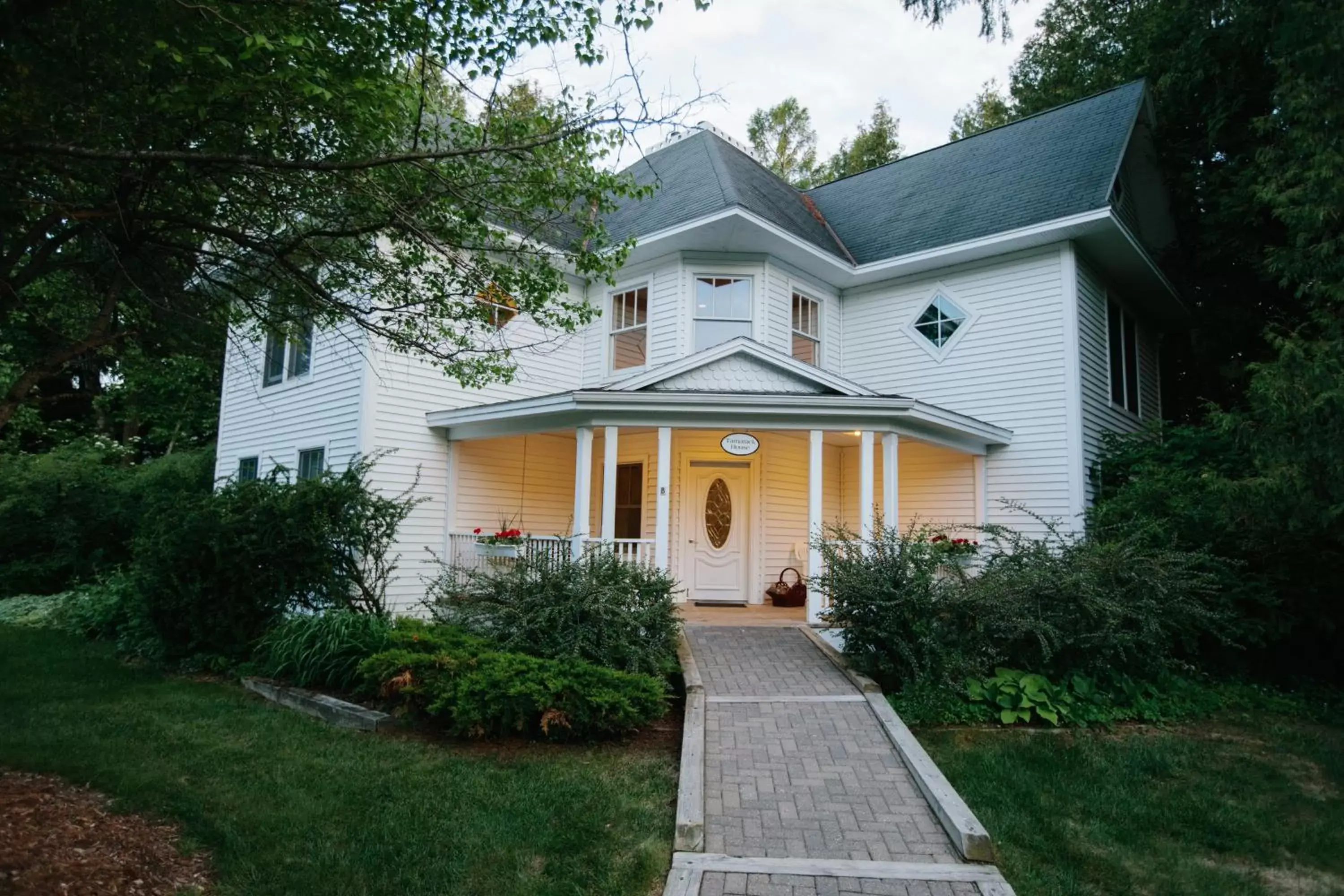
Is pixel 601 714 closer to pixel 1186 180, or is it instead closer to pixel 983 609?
pixel 983 609

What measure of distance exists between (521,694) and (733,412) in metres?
4.87

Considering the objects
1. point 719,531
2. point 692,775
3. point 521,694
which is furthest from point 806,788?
point 719,531

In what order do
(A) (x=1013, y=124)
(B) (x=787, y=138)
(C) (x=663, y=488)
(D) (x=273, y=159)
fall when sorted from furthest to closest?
(B) (x=787, y=138)
(A) (x=1013, y=124)
(C) (x=663, y=488)
(D) (x=273, y=159)

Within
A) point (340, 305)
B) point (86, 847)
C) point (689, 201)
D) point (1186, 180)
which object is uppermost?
point (1186, 180)

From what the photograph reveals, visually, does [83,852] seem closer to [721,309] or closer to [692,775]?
[692,775]

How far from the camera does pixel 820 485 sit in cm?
957

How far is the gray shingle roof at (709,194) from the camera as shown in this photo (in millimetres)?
11992

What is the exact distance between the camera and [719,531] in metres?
12.1

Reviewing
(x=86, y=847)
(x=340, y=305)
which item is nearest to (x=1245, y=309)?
(x=340, y=305)

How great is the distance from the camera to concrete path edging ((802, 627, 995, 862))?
398 centimetres

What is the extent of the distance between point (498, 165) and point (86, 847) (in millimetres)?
4816

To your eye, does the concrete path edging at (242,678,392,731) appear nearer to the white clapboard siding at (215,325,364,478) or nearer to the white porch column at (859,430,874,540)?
the white clapboard siding at (215,325,364,478)

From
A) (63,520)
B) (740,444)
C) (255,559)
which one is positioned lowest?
(255,559)

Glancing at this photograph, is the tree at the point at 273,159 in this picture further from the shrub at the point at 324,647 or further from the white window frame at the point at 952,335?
the white window frame at the point at 952,335
